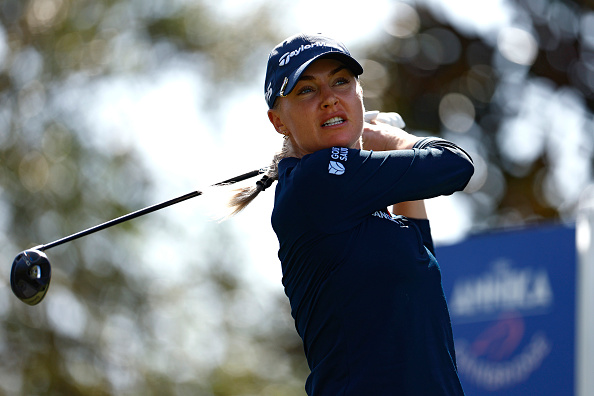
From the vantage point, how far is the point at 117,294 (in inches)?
575

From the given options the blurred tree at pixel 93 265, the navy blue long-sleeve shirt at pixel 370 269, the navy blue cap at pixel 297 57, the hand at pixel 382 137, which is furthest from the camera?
the blurred tree at pixel 93 265

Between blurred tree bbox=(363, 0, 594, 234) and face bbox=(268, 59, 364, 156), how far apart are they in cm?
1162

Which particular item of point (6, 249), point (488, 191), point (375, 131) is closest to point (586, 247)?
point (375, 131)

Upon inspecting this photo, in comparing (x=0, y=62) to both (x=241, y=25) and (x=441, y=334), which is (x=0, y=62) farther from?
(x=441, y=334)

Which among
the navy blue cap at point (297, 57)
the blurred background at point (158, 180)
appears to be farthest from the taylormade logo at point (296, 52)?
the blurred background at point (158, 180)

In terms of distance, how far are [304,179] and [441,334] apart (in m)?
0.63

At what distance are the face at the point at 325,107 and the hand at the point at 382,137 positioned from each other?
22 centimetres

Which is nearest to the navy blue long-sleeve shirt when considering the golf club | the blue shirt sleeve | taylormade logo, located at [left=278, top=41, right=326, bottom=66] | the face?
the blue shirt sleeve

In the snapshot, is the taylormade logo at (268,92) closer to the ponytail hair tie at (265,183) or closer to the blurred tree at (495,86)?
the ponytail hair tie at (265,183)

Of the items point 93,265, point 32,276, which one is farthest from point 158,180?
point 32,276

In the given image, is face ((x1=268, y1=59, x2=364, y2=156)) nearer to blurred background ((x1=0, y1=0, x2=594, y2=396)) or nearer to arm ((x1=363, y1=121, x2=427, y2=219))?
arm ((x1=363, y1=121, x2=427, y2=219))

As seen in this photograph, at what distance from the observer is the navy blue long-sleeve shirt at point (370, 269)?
9.61 ft

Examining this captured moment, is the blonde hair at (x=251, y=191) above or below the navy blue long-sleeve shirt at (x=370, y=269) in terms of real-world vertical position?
above

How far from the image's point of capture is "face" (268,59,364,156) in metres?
3.16
